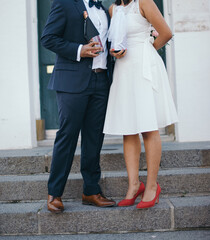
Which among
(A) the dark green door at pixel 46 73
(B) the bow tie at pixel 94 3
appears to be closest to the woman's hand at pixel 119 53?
(B) the bow tie at pixel 94 3

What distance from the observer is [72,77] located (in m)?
2.52

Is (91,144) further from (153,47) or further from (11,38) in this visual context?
(11,38)

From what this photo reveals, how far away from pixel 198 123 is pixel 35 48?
2725 mm

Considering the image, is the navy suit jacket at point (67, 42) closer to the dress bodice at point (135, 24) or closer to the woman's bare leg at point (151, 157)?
the dress bodice at point (135, 24)

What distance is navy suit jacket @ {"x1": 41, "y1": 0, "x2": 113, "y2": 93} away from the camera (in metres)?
2.46

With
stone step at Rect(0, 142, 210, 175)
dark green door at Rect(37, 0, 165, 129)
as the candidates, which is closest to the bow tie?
stone step at Rect(0, 142, 210, 175)

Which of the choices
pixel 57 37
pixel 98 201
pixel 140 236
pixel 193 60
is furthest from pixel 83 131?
pixel 193 60

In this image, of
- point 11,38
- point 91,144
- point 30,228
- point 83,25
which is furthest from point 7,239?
point 11,38

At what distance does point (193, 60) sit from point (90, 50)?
92.6 inches

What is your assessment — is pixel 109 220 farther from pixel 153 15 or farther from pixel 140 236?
pixel 153 15

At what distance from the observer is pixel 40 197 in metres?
3.03

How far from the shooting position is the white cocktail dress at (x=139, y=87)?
2490 mm

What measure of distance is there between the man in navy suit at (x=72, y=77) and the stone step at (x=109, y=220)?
0.12m

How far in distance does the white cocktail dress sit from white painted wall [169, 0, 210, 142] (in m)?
1.86
